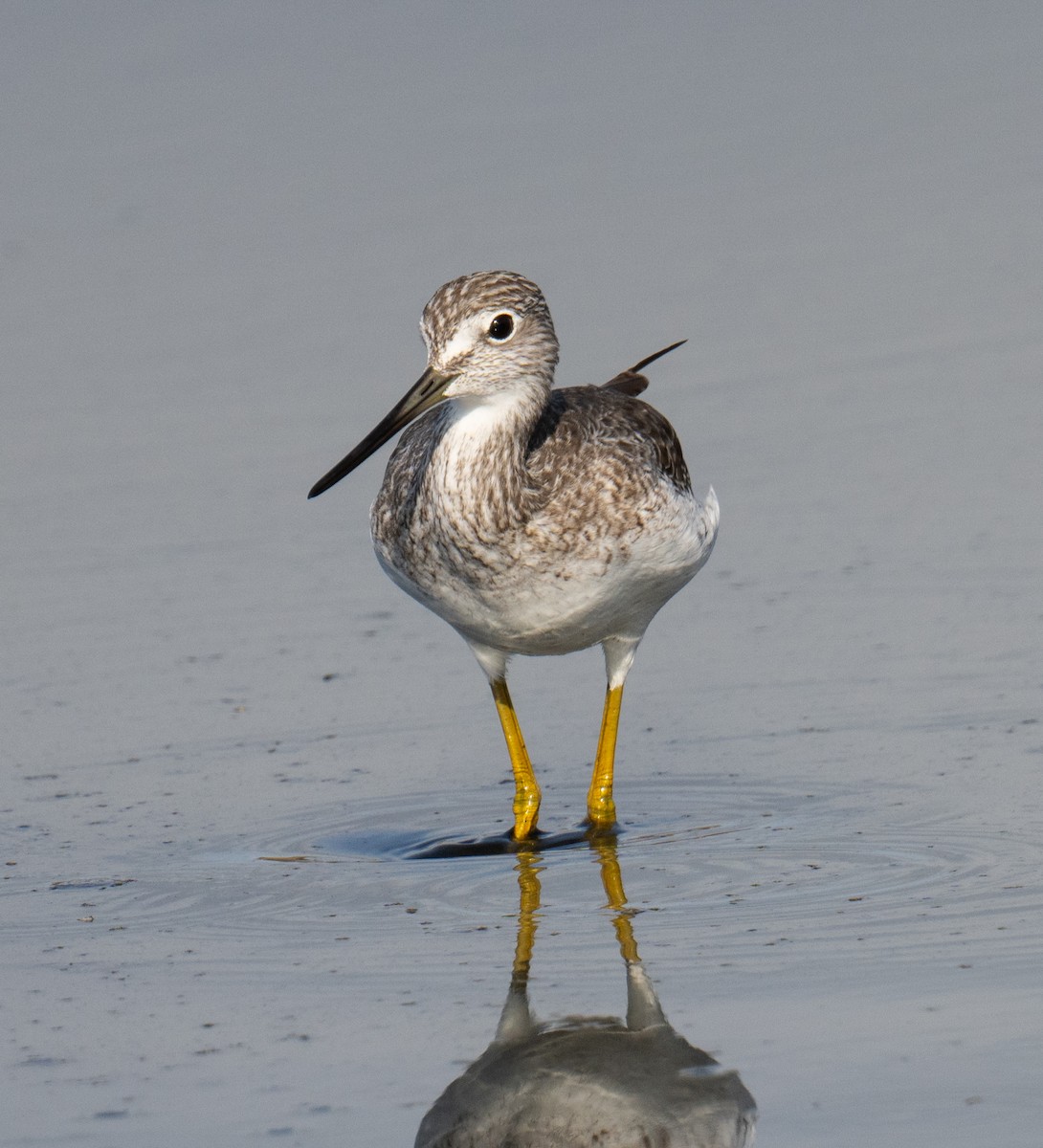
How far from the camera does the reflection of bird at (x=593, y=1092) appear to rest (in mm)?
5184

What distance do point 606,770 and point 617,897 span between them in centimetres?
127

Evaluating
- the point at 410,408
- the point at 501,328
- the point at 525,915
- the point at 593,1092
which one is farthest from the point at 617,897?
the point at 501,328

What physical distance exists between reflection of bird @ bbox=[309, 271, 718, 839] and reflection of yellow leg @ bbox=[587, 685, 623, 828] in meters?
0.01

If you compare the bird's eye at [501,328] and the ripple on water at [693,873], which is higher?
the bird's eye at [501,328]

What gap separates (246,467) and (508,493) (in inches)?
175

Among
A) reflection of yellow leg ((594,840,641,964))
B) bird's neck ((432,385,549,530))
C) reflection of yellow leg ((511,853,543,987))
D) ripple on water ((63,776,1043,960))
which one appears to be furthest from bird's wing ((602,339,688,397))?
reflection of yellow leg ((511,853,543,987))

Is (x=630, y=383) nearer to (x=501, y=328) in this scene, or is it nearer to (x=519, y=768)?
(x=501, y=328)

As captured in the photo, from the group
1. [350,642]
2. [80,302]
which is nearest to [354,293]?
[80,302]

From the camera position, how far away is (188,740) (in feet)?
29.0

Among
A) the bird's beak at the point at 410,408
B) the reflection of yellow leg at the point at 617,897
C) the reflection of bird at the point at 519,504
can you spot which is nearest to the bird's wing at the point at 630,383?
the reflection of bird at the point at 519,504

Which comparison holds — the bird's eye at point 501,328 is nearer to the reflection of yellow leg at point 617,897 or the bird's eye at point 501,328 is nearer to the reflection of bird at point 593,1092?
the reflection of yellow leg at point 617,897

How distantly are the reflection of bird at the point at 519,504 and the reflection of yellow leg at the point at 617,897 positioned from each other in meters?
0.40

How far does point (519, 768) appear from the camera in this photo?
825 centimetres

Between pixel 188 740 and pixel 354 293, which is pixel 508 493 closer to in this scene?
pixel 188 740
